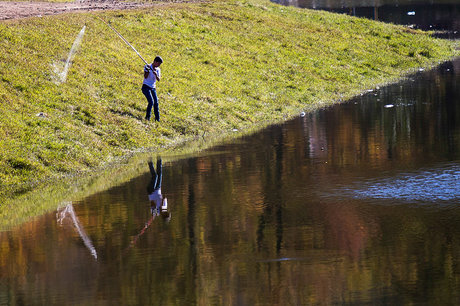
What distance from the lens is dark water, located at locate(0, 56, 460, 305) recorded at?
870 cm

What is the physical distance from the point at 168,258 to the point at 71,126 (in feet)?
34.1

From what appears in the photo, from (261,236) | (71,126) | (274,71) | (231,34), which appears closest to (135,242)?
(261,236)

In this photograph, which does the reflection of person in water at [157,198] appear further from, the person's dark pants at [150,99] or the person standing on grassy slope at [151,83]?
the person's dark pants at [150,99]

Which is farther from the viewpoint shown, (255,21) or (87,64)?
(255,21)

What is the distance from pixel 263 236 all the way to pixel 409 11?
190ft

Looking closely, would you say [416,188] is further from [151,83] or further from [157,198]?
[151,83]

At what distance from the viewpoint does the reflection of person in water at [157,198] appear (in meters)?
12.5

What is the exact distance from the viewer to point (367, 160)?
15883 mm

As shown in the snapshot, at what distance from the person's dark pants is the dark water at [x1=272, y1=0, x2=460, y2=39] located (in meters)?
38.9

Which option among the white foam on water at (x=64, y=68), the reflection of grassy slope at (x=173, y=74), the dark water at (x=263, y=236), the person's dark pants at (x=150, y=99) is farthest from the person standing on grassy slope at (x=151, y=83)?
the dark water at (x=263, y=236)

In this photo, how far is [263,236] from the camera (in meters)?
10.7

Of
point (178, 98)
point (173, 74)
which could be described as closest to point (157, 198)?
point (178, 98)

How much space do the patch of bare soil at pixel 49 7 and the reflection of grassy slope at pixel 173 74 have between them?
5.74 feet

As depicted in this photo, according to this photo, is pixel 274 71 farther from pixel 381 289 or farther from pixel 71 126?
pixel 381 289
